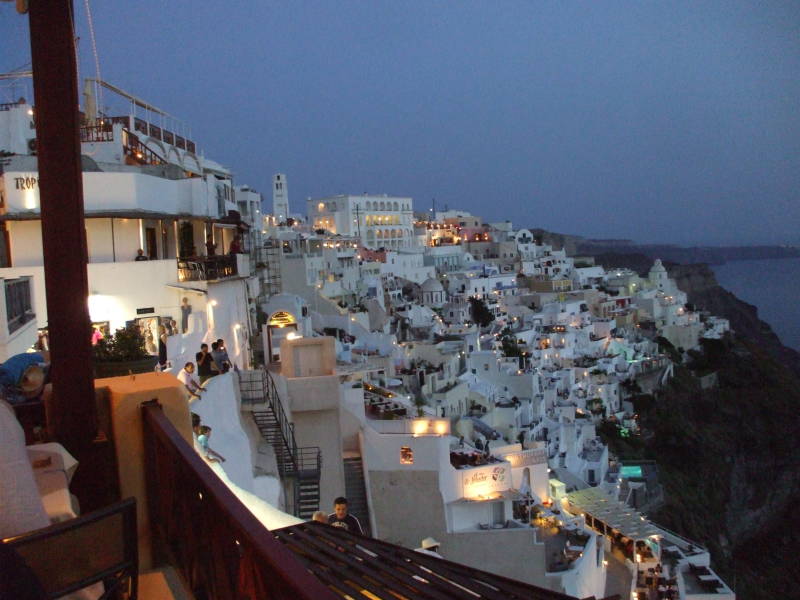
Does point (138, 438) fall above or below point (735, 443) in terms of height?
above

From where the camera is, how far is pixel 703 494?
4188 centimetres

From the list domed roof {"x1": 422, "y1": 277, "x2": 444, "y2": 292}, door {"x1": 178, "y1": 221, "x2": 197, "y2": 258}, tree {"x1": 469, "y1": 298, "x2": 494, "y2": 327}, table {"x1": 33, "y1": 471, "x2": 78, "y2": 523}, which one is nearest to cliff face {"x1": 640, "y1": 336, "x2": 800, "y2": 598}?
tree {"x1": 469, "y1": 298, "x2": 494, "y2": 327}

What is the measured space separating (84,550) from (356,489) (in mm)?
13735

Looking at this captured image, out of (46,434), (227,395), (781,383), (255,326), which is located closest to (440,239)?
(781,383)

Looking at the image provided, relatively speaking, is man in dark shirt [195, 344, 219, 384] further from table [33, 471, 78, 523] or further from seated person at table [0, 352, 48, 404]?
table [33, 471, 78, 523]

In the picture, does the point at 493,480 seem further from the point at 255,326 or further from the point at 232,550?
the point at 232,550

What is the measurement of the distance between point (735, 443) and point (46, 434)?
2079 inches

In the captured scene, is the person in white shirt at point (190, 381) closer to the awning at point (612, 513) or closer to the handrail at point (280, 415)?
the handrail at point (280, 415)

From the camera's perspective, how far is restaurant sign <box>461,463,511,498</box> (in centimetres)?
1622

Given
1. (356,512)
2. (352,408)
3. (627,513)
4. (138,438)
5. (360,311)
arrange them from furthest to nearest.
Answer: (360,311) → (627,513) → (352,408) → (356,512) → (138,438)

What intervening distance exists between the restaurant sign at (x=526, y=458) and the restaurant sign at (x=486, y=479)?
176 centimetres

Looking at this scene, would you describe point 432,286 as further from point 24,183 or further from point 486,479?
point 24,183

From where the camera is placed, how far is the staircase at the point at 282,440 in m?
13.2

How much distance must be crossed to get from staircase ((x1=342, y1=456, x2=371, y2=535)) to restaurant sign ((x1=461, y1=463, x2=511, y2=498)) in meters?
2.26
